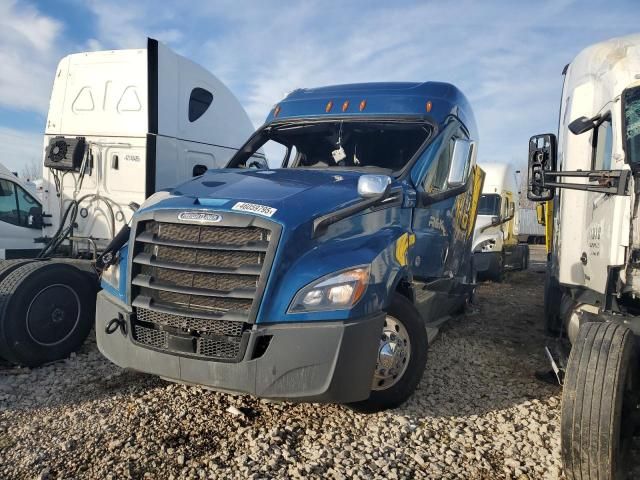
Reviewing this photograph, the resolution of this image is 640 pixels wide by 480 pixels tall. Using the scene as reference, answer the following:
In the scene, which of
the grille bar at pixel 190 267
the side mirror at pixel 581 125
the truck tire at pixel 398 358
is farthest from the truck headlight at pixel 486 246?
the grille bar at pixel 190 267

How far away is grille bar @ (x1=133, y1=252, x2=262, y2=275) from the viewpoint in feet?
10.6

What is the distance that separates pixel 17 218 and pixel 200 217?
700 cm

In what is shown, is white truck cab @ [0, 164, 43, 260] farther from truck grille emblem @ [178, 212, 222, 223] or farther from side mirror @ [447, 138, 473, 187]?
side mirror @ [447, 138, 473, 187]

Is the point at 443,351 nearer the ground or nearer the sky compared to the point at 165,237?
nearer the ground

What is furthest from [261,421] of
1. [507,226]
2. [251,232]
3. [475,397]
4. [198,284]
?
[507,226]

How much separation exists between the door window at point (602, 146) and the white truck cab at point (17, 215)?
26.3 ft

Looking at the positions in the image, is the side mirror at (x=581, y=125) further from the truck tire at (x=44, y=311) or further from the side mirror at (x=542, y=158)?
the truck tire at (x=44, y=311)

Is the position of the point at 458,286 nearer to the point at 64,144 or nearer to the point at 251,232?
the point at 251,232

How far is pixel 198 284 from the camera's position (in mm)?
3430

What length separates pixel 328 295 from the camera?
3.16m

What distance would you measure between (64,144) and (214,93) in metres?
2.48

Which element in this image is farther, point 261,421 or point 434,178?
point 434,178

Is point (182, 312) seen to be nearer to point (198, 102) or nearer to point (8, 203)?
point (198, 102)

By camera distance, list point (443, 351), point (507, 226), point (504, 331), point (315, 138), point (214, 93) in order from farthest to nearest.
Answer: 1. point (507, 226)
2. point (214, 93)
3. point (504, 331)
4. point (443, 351)
5. point (315, 138)
